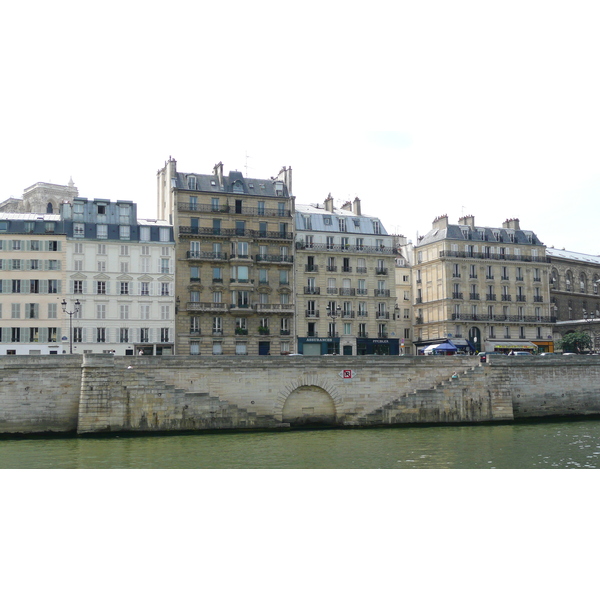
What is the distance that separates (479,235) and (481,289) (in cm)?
562

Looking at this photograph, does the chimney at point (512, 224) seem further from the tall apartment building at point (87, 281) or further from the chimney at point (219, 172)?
the tall apartment building at point (87, 281)

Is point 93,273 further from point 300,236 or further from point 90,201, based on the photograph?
point 300,236

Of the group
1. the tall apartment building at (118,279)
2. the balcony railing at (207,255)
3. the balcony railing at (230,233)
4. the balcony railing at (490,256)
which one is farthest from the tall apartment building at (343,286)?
the tall apartment building at (118,279)

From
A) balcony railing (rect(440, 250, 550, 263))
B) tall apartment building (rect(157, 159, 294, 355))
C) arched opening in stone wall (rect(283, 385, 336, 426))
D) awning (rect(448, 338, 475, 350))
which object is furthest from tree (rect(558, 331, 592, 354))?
arched opening in stone wall (rect(283, 385, 336, 426))

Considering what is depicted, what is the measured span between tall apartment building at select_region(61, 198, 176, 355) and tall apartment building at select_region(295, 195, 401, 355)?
1122 cm

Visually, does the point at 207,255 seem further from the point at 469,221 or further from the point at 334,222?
the point at 469,221

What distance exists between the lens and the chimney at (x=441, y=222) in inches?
2800

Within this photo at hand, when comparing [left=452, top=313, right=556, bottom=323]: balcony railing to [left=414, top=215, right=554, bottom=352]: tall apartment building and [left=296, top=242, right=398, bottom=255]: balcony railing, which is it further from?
[left=296, top=242, right=398, bottom=255]: balcony railing

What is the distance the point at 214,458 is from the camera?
30391 mm

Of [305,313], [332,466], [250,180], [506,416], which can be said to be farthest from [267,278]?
[332,466]

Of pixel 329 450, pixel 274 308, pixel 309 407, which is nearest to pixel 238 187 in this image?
pixel 274 308

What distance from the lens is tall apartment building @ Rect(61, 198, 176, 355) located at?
55.0 metres

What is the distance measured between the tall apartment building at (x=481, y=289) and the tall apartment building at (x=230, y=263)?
15.8 meters

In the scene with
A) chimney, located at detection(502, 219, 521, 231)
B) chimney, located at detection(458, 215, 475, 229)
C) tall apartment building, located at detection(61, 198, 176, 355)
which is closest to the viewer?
tall apartment building, located at detection(61, 198, 176, 355)
